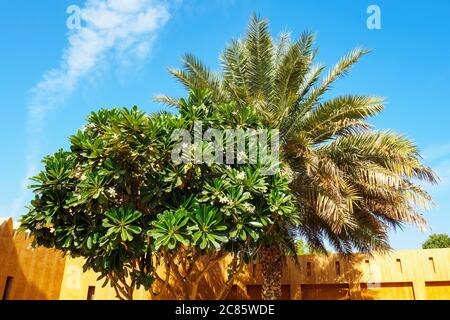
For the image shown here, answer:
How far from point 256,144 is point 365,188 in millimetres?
4520

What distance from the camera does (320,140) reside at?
1088 cm

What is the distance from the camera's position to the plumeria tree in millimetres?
6652

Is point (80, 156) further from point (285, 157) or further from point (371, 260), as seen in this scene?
point (371, 260)

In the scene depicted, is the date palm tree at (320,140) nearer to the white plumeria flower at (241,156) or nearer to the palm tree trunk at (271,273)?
the palm tree trunk at (271,273)

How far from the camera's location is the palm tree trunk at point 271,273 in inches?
424

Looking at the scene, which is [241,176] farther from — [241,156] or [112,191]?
[112,191]

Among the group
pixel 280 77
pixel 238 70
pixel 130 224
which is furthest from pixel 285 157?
pixel 130 224

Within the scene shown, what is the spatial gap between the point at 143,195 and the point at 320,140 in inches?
229

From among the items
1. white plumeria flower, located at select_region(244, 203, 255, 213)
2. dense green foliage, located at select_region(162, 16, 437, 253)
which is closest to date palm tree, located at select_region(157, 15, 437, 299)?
dense green foliage, located at select_region(162, 16, 437, 253)

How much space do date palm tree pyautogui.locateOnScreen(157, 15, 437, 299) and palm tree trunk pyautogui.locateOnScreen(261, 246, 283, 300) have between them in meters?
0.03

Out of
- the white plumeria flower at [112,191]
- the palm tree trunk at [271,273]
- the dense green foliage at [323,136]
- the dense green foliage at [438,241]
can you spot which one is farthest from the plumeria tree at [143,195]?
the dense green foliage at [438,241]

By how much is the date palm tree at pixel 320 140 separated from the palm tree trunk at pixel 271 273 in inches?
1.1

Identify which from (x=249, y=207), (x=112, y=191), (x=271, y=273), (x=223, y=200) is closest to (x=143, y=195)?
(x=112, y=191)

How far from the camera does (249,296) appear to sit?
Answer: 15.5 metres
